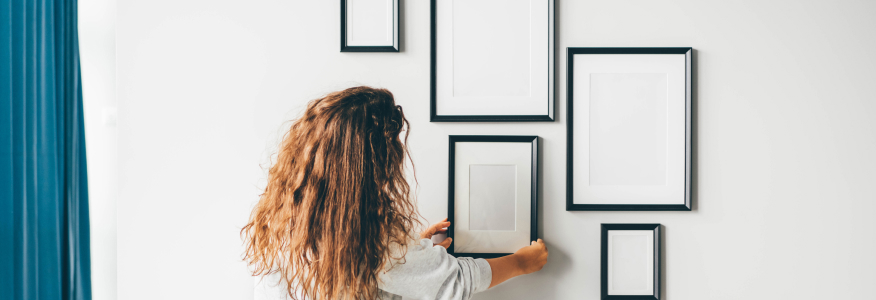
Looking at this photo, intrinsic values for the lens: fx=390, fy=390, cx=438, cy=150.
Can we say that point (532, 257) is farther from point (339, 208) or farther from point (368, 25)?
point (368, 25)

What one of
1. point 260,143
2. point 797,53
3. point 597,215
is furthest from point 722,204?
point 260,143

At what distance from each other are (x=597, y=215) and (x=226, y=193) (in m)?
1.07

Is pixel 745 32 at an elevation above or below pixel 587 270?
above

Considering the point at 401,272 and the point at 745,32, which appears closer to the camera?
the point at 401,272

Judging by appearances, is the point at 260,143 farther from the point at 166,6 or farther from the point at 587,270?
the point at 587,270

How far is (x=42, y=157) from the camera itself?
41.6 inches

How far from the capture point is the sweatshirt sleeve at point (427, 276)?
0.78m

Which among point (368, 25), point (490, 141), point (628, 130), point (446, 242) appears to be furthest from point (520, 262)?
point (368, 25)

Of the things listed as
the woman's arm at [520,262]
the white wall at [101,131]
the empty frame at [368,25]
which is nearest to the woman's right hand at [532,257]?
the woman's arm at [520,262]

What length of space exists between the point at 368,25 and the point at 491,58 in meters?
0.36

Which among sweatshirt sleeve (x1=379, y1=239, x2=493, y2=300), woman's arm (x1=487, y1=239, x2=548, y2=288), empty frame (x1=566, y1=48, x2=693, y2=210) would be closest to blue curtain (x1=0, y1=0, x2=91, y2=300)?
sweatshirt sleeve (x1=379, y1=239, x2=493, y2=300)

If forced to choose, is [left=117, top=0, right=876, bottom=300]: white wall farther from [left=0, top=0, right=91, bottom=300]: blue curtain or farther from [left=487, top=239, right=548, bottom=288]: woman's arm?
[left=0, top=0, right=91, bottom=300]: blue curtain

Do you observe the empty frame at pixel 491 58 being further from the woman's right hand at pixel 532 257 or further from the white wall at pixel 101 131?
the white wall at pixel 101 131

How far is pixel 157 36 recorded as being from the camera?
113cm
